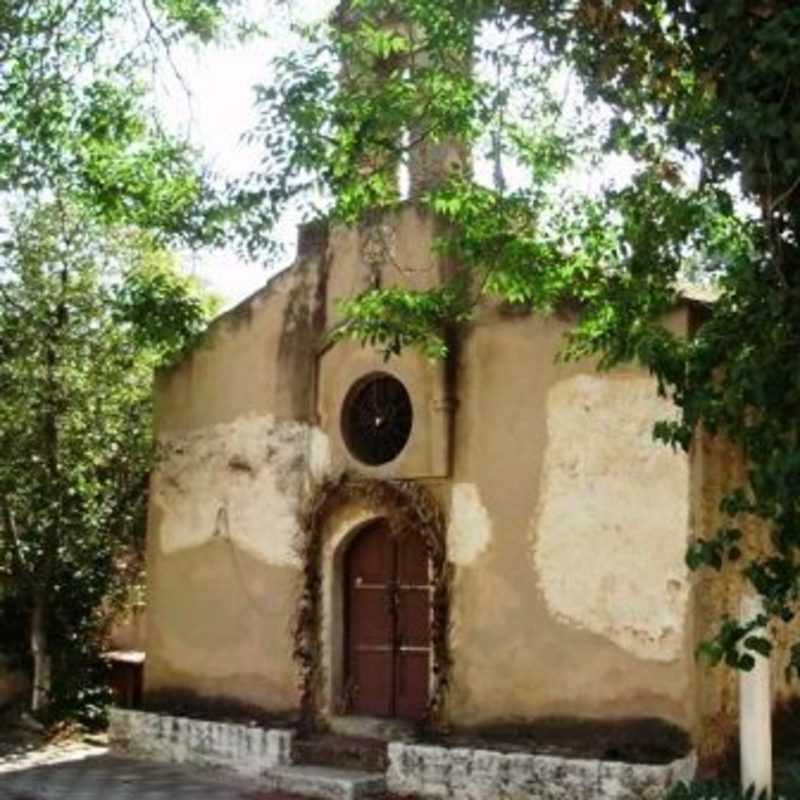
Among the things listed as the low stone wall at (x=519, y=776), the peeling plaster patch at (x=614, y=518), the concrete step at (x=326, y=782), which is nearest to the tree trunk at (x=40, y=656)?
the concrete step at (x=326, y=782)

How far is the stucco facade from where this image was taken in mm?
10156

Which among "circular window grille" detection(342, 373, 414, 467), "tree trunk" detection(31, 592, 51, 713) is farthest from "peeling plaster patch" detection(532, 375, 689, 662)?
"tree trunk" detection(31, 592, 51, 713)

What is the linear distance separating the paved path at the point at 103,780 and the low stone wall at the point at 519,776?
123 cm

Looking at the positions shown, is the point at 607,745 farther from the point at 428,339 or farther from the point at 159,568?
the point at 159,568

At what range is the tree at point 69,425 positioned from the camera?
13539 mm

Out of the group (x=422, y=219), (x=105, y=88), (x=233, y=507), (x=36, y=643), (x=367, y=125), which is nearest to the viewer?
(x=367, y=125)

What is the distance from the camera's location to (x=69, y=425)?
13648mm

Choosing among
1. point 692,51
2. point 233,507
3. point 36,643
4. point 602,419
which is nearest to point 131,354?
point 233,507

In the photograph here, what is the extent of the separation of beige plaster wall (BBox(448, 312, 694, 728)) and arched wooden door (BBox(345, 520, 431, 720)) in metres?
0.60

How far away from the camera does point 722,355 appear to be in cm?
547

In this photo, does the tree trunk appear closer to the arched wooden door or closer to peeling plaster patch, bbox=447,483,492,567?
the arched wooden door

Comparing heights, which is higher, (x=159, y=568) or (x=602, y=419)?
(x=602, y=419)

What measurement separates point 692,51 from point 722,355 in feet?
4.70

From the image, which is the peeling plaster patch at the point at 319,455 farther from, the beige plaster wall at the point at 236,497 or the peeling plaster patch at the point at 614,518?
the peeling plaster patch at the point at 614,518
